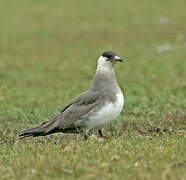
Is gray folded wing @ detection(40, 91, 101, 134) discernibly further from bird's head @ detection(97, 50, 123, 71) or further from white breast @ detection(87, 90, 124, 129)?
bird's head @ detection(97, 50, 123, 71)

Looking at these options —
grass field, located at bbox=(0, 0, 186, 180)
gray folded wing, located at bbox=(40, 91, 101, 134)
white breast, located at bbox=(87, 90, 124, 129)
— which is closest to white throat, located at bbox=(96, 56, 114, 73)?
gray folded wing, located at bbox=(40, 91, 101, 134)

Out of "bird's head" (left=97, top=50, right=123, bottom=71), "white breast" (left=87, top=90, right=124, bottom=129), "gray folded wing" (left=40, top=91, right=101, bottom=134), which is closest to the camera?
"white breast" (left=87, top=90, right=124, bottom=129)

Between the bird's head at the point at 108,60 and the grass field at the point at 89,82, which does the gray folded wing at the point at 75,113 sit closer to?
the grass field at the point at 89,82

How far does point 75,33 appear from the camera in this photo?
73.2 ft

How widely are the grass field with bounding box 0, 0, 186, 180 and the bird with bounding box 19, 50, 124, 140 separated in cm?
23

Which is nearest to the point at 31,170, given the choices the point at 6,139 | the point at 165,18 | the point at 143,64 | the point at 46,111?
the point at 6,139

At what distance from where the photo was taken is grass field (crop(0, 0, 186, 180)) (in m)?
4.76

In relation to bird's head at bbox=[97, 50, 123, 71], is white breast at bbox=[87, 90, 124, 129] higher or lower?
lower

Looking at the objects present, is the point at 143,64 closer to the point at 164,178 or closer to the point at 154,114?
the point at 154,114

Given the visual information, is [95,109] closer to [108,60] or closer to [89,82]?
[108,60]

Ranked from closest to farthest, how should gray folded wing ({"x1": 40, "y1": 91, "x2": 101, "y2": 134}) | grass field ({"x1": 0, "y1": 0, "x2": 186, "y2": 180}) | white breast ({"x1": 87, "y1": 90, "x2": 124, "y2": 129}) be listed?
grass field ({"x1": 0, "y1": 0, "x2": 186, "y2": 180}) < white breast ({"x1": 87, "y1": 90, "x2": 124, "y2": 129}) < gray folded wing ({"x1": 40, "y1": 91, "x2": 101, "y2": 134})

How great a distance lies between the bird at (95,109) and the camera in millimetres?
6230

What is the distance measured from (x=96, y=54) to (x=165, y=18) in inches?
262

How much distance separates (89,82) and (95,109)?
7.42 metres
